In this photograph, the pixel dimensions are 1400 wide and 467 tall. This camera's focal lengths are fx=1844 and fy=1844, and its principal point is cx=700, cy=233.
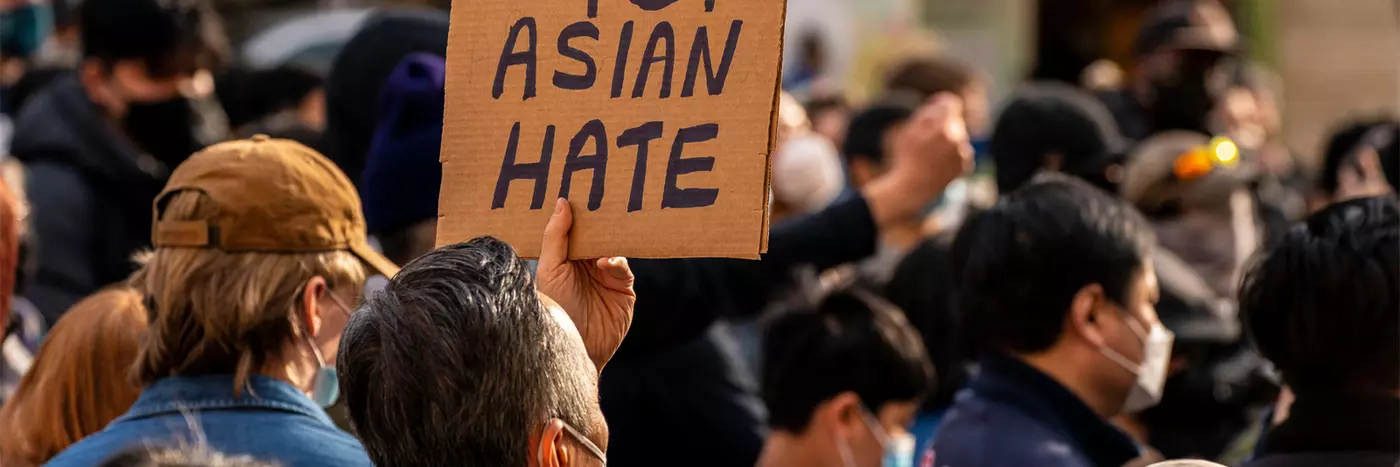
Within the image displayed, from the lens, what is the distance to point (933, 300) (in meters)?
5.38

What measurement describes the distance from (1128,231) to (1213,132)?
13.6 ft

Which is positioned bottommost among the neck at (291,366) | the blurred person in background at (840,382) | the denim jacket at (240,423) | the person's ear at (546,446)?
the blurred person in background at (840,382)

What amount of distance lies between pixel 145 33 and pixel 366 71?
148 centimetres

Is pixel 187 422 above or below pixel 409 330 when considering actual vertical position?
below

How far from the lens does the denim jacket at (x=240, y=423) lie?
2836mm

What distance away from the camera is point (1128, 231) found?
3668 millimetres

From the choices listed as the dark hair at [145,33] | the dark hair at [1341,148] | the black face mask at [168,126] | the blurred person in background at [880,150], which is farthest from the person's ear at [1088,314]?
the dark hair at [145,33]

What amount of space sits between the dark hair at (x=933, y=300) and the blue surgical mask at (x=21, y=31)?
15.7ft

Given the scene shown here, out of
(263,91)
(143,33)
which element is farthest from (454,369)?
(263,91)

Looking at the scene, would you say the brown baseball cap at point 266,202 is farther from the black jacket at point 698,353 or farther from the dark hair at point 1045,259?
the dark hair at point 1045,259

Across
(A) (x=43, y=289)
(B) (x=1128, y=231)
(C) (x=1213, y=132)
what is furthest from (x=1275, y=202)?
(A) (x=43, y=289)

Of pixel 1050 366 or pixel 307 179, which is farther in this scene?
pixel 1050 366

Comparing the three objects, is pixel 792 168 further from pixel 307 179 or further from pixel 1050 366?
pixel 307 179

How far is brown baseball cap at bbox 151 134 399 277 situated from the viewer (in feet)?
9.76
